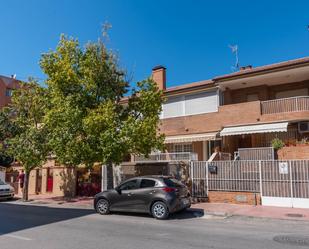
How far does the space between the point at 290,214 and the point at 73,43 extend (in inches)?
541

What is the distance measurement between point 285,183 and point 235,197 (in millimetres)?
2510

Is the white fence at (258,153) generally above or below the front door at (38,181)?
above

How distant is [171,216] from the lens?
12539 millimetres

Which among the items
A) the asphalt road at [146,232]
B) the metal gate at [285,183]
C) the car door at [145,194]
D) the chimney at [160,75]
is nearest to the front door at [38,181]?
the chimney at [160,75]

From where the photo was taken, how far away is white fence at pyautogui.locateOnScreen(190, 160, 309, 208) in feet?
45.2

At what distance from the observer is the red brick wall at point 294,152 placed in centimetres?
1542

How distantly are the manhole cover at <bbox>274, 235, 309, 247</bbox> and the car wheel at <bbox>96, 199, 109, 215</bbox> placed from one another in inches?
289

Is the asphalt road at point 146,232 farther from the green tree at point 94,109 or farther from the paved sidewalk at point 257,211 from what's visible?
the green tree at point 94,109

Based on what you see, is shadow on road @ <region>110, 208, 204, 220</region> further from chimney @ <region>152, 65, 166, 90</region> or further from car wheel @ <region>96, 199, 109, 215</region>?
chimney @ <region>152, 65, 166, 90</region>

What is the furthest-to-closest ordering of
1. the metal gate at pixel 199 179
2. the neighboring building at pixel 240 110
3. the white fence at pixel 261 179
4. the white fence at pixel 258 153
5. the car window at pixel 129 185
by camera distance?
the neighboring building at pixel 240 110 → the metal gate at pixel 199 179 → the white fence at pixel 258 153 → the white fence at pixel 261 179 → the car window at pixel 129 185

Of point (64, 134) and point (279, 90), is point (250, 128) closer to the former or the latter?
point (279, 90)

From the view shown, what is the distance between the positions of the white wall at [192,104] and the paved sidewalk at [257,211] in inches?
350

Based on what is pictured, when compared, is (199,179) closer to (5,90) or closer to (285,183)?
(285,183)

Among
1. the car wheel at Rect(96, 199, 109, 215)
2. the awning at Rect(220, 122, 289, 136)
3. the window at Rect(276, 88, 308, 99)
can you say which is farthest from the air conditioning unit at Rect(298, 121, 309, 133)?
the car wheel at Rect(96, 199, 109, 215)
